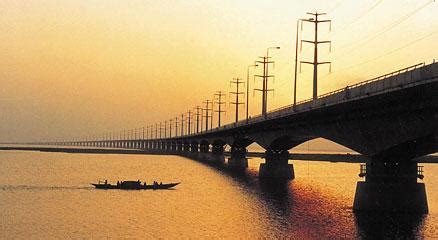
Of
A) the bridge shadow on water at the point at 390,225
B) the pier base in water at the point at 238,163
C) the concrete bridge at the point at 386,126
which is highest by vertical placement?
the concrete bridge at the point at 386,126

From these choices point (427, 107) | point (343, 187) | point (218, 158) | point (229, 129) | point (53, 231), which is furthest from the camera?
point (218, 158)

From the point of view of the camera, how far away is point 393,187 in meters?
59.1

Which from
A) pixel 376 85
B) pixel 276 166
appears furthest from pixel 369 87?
pixel 276 166

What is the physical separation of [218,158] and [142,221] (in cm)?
14082

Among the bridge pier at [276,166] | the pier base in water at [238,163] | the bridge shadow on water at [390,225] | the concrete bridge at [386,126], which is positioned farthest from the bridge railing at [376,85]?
the pier base in water at [238,163]

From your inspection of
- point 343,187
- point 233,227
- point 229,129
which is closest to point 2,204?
point 233,227

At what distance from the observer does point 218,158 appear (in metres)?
198

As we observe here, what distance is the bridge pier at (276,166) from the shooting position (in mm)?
116688

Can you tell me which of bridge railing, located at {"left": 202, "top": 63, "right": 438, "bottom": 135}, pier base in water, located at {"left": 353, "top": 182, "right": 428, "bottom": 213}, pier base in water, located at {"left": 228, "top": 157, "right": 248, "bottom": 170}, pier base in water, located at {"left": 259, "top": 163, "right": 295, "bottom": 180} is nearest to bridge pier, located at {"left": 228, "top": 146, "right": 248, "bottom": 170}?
pier base in water, located at {"left": 228, "top": 157, "right": 248, "bottom": 170}

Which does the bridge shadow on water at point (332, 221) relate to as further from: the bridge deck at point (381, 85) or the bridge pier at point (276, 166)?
the bridge pier at point (276, 166)

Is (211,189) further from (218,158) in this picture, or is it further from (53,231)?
(218,158)

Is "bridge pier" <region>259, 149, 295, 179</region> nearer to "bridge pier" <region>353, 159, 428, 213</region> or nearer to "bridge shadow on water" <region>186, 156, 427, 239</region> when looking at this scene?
"bridge shadow on water" <region>186, 156, 427, 239</region>

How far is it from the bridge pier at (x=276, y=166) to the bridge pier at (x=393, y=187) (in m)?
56.2

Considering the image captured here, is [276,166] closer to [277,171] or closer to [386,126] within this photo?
[277,171]
